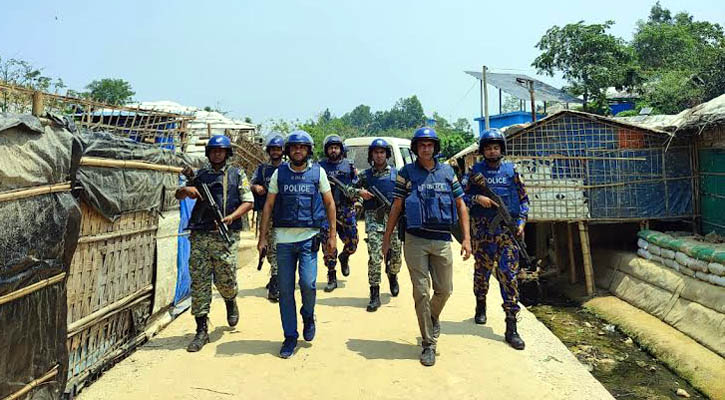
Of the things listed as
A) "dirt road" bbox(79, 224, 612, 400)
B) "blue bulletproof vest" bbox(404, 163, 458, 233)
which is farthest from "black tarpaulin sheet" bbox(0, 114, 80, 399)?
"blue bulletproof vest" bbox(404, 163, 458, 233)

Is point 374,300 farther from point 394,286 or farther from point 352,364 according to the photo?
point 352,364

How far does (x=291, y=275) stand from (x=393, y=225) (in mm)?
956

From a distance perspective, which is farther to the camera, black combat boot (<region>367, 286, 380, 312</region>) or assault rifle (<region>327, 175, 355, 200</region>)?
assault rifle (<region>327, 175, 355, 200</region>)

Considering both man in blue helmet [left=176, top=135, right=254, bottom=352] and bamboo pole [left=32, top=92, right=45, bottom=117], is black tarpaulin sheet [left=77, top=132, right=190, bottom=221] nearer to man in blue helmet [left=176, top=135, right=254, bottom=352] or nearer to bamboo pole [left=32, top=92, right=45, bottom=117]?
bamboo pole [left=32, top=92, right=45, bottom=117]

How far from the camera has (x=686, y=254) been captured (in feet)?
27.1

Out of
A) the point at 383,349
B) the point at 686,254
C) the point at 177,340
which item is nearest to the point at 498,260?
the point at 383,349

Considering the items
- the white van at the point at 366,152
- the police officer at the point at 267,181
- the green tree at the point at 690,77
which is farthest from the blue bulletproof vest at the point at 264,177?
the green tree at the point at 690,77

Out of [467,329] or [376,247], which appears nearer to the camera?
[467,329]

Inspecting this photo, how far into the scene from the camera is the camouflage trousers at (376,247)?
17.5 feet

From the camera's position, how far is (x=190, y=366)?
3791 mm

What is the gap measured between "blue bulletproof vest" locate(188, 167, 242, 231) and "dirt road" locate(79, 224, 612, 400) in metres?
1.07

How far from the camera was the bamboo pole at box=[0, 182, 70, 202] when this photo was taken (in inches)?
103

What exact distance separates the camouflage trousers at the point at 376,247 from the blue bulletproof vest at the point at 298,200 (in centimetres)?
142

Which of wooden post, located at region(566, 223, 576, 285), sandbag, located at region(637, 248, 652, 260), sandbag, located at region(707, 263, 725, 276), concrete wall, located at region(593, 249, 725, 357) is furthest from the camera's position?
wooden post, located at region(566, 223, 576, 285)
